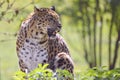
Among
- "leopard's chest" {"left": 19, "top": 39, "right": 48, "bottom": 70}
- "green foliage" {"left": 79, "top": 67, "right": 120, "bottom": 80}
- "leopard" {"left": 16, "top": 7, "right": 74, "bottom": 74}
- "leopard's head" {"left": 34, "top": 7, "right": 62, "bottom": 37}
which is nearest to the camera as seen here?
"green foliage" {"left": 79, "top": 67, "right": 120, "bottom": 80}

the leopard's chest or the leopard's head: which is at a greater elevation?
the leopard's head

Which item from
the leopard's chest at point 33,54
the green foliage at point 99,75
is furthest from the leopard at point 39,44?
the green foliage at point 99,75

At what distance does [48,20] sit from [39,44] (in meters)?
0.44

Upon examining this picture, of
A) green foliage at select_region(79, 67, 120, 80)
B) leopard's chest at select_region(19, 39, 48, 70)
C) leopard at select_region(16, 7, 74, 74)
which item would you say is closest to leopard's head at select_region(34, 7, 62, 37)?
leopard at select_region(16, 7, 74, 74)

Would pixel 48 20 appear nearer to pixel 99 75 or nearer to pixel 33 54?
pixel 33 54

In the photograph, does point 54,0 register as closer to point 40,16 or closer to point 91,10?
point 91,10

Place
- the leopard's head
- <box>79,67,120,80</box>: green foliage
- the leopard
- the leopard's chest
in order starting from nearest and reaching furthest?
<box>79,67,120,80</box>: green foliage → the leopard's head → the leopard → the leopard's chest

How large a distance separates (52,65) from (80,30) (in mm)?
5763

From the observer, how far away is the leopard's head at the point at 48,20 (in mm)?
7621

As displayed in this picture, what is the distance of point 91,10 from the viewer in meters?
12.2

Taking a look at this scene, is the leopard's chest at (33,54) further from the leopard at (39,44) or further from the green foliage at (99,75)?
the green foliage at (99,75)

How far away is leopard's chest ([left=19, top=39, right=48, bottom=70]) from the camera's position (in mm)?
7902

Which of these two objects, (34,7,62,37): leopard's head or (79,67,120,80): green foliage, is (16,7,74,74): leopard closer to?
(34,7,62,37): leopard's head

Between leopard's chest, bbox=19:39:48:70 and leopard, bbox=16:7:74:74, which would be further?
leopard's chest, bbox=19:39:48:70
